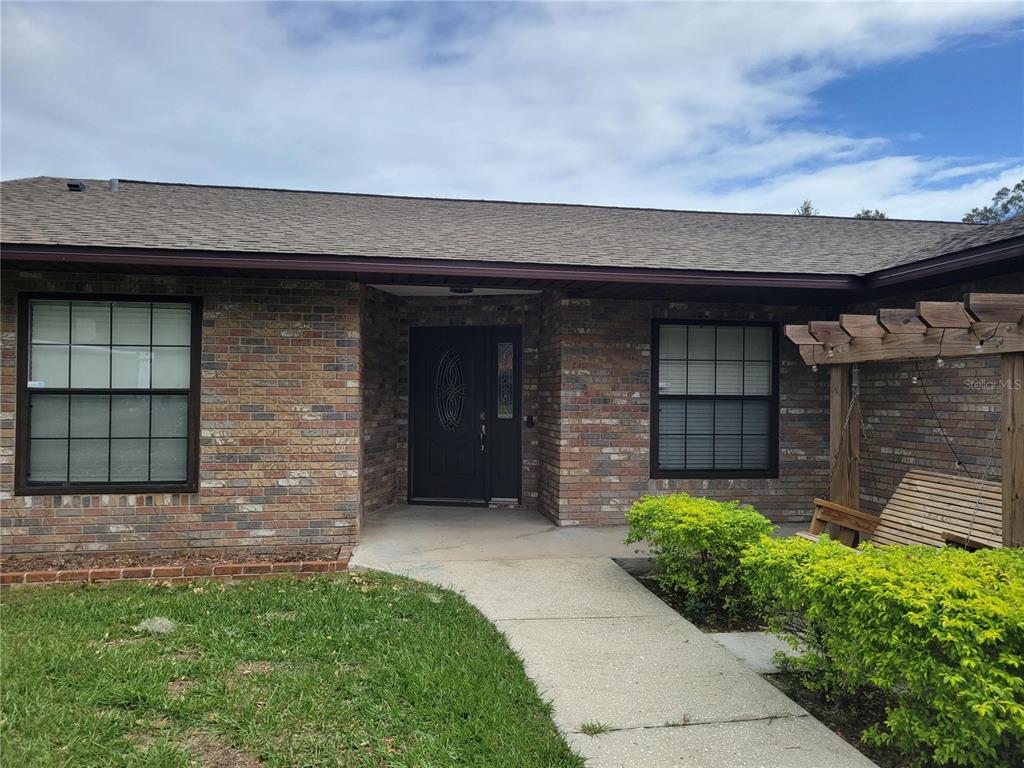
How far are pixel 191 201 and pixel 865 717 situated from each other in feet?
26.6

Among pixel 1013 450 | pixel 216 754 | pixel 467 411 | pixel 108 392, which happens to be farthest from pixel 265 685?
pixel 467 411

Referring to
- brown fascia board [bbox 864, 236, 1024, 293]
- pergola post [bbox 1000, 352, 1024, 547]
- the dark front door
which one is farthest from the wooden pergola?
the dark front door

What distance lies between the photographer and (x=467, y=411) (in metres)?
8.16

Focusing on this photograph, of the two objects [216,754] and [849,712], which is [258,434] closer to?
[216,754]

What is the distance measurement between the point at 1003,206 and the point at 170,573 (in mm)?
44339

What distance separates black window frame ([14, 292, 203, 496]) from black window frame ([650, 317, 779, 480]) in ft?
15.4

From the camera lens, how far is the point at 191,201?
7.59m

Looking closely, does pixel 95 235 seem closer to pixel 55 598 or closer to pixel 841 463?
pixel 55 598

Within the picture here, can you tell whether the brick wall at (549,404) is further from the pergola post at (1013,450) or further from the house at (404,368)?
the pergola post at (1013,450)

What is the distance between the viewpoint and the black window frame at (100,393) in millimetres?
5609

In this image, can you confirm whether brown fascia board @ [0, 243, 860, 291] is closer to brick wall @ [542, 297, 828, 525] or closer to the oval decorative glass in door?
brick wall @ [542, 297, 828, 525]

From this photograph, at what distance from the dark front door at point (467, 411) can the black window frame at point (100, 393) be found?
2873 millimetres

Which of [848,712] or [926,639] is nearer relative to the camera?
[926,639]

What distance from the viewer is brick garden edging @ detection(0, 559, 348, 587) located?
4977 millimetres
